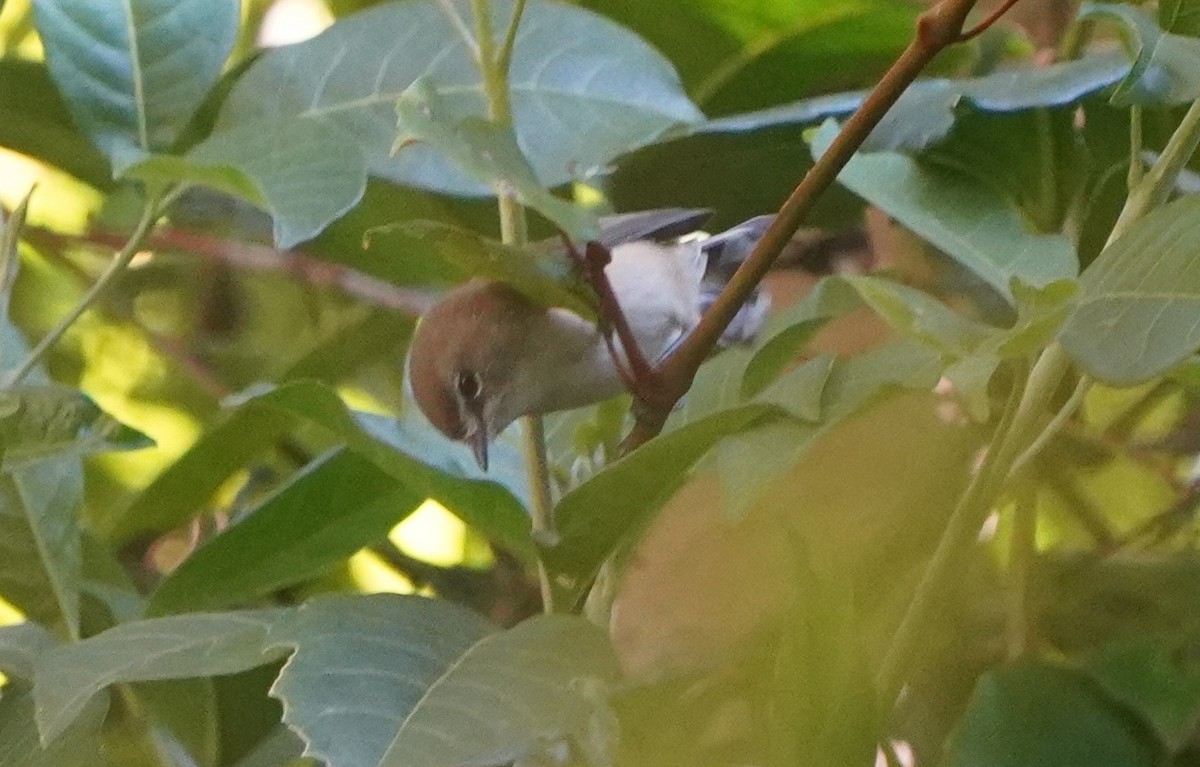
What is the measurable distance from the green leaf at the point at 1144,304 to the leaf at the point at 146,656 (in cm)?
31

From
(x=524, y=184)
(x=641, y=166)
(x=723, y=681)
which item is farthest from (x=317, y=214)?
(x=641, y=166)

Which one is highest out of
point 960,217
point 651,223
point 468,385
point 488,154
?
point 488,154

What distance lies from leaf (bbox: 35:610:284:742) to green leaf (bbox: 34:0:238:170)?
30 centimetres

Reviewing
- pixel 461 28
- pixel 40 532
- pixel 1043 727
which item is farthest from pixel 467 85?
pixel 1043 727

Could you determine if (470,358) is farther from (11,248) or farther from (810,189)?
(810,189)

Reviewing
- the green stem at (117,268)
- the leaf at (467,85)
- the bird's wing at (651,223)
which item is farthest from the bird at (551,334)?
the green stem at (117,268)

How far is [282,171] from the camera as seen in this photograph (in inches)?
20.8

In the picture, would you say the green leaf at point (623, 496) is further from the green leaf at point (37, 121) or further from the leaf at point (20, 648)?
the green leaf at point (37, 121)

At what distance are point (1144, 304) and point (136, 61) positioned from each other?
53 cm

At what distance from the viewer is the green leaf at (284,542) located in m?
0.61

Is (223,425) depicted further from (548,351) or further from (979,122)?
(979,122)

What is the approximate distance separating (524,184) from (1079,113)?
43 cm

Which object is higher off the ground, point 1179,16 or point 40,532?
point 1179,16

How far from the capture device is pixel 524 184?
381mm
